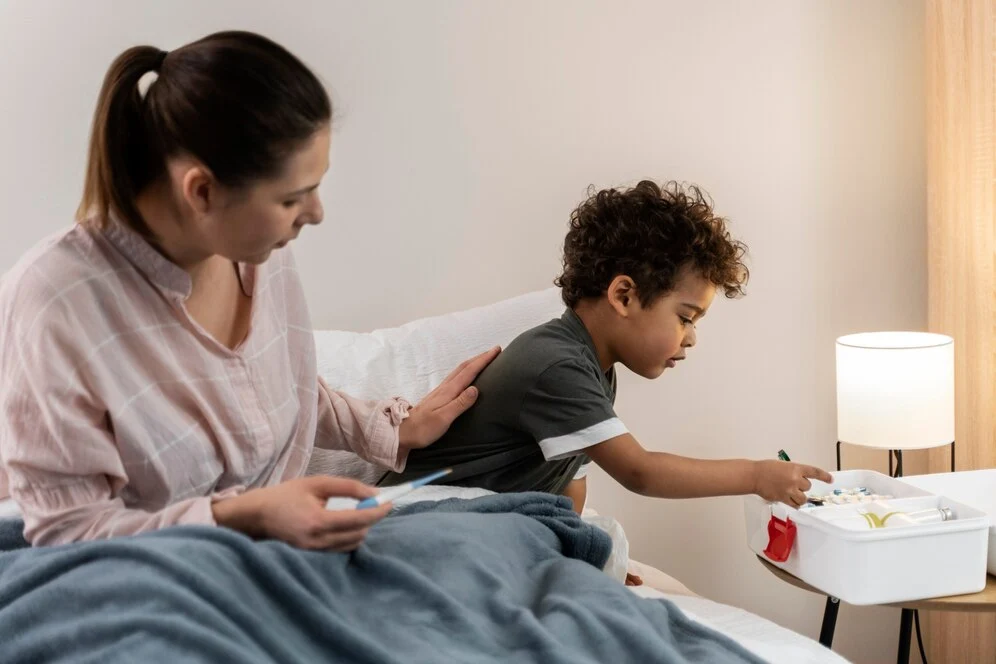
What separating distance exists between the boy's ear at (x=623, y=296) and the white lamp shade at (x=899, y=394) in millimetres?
523

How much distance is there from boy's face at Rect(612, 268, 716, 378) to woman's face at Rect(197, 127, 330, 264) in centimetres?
72

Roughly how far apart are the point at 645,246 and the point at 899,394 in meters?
0.60

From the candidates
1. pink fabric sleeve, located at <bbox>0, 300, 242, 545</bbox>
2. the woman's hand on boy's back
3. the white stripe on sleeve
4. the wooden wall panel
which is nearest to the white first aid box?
the white stripe on sleeve

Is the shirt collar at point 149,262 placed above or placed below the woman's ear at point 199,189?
below

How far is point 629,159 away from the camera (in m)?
2.18

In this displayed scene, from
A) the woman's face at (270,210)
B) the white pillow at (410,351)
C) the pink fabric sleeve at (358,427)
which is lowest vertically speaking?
the pink fabric sleeve at (358,427)

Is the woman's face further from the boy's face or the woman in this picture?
the boy's face

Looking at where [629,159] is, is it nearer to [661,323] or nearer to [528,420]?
[661,323]

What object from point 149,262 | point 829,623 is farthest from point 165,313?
point 829,623

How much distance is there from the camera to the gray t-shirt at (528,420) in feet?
5.14

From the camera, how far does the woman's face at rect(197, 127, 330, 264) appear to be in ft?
3.41

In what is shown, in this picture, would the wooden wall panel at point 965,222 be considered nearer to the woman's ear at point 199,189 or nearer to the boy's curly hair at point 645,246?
the boy's curly hair at point 645,246

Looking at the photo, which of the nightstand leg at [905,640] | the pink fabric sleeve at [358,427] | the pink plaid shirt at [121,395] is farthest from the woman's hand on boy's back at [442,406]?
the nightstand leg at [905,640]

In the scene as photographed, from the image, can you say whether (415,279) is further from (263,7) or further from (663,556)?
(663,556)
